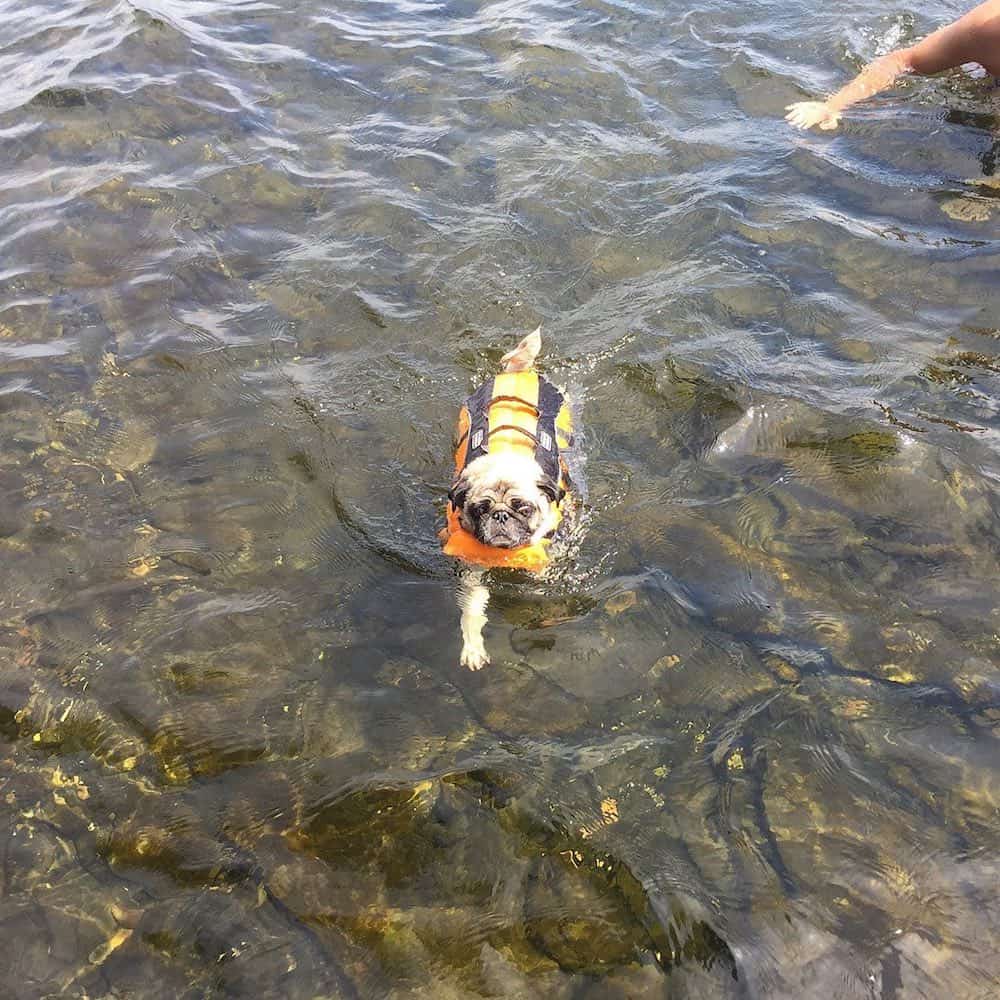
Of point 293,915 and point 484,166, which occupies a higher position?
point 484,166

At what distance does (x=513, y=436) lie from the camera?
6.47 m

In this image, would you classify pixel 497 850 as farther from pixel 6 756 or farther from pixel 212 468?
pixel 212 468

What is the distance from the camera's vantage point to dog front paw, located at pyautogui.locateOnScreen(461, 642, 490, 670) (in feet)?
18.7

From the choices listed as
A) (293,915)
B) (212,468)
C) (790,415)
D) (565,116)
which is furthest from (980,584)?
(565,116)

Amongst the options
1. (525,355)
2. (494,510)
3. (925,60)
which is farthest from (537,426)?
(925,60)

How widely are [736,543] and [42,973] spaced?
5126mm

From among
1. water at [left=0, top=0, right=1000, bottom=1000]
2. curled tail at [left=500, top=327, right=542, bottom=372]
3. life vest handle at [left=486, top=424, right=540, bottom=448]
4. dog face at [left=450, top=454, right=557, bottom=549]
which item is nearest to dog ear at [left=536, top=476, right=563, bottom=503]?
dog face at [left=450, top=454, right=557, bottom=549]

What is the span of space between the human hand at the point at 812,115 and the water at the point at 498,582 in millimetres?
281

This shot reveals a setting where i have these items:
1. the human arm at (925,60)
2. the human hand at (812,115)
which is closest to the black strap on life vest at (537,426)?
the human hand at (812,115)

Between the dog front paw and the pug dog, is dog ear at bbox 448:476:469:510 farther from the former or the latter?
the dog front paw

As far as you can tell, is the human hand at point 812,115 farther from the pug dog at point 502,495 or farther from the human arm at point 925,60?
the pug dog at point 502,495

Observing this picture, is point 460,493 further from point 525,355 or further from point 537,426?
point 525,355

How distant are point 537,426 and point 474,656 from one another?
197 centimetres

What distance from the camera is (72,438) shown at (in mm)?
7121
